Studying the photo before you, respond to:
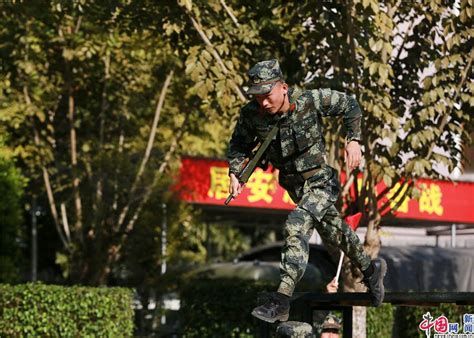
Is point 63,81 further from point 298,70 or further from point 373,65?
point 373,65

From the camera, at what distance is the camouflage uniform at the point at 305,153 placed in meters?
7.59

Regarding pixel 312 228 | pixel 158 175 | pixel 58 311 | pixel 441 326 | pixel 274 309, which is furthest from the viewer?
pixel 158 175

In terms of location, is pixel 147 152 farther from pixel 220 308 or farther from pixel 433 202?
pixel 433 202

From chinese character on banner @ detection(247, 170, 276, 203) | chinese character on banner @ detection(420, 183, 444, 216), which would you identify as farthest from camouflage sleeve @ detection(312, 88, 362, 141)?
chinese character on banner @ detection(420, 183, 444, 216)

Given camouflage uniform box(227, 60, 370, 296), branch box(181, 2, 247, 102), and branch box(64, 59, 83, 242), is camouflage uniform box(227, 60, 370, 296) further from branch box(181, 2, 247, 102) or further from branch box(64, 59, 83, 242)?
branch box(64, 59, 83, 242)

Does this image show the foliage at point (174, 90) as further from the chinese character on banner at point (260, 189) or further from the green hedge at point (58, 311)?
the green hedge at point (58, 311)

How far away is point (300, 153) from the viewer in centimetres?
776

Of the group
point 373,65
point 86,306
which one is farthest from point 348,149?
point 86,306

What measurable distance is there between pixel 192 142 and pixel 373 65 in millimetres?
9891

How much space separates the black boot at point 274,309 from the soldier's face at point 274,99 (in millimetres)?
1395

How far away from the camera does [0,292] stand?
13961 millimetres

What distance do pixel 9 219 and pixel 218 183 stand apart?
459 cm

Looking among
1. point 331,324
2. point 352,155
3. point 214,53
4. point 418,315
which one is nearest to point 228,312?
point 418,315

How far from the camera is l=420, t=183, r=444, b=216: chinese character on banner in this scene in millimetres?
22984
